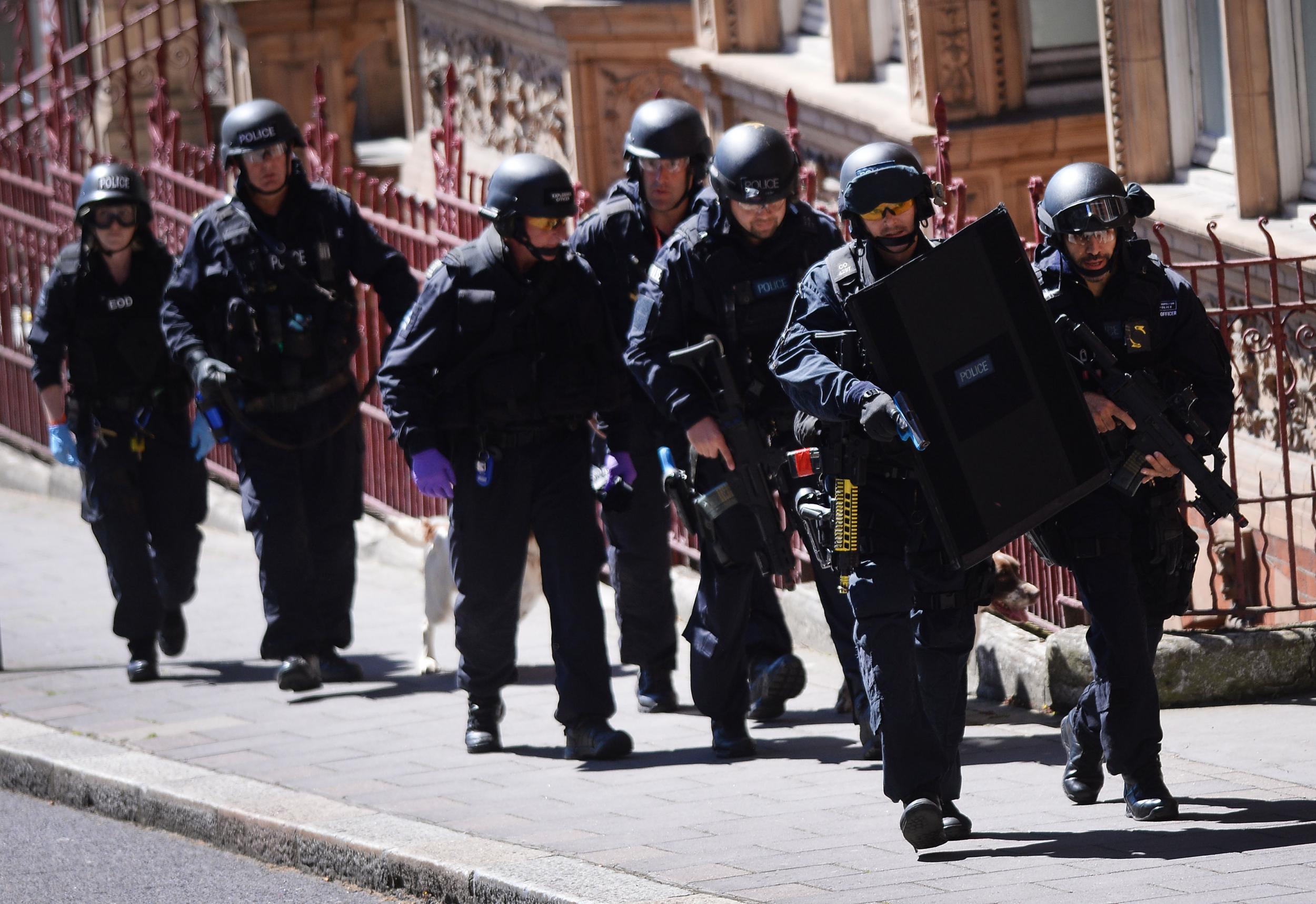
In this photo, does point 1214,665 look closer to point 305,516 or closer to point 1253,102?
point 1253,102

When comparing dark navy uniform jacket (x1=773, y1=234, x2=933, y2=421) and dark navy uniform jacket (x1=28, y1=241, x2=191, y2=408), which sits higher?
dark navy uniform jacket (x1=28, y1=241, x2=191, y2=408)

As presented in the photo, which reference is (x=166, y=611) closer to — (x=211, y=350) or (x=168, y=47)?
(x=211, y=350)

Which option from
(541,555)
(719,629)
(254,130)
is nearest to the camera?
(719,629)

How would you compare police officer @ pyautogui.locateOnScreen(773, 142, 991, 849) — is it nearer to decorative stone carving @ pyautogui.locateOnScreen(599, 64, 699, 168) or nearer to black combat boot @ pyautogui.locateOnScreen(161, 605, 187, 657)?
black combat boot @ pyautogui.locateOnScreen(161, 605, 187, 657)

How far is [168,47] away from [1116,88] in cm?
1206

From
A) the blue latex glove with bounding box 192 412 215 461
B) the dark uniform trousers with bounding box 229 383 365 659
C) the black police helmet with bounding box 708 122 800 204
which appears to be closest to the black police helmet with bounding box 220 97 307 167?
the dark uniform trousers with bounding box 229 383 365 659

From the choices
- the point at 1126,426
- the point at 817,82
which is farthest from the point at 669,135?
the point at 817,82

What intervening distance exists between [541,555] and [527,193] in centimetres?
120

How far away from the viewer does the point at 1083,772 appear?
238 inches

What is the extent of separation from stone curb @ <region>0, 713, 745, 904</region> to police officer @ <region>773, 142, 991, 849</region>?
2.21 ft

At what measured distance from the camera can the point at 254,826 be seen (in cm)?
658

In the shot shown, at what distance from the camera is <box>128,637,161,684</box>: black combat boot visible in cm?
876

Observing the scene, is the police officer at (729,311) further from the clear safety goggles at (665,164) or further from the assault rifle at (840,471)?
the assault rifle at (840,471)

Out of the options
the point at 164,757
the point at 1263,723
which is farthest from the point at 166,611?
the point at 1263,723
